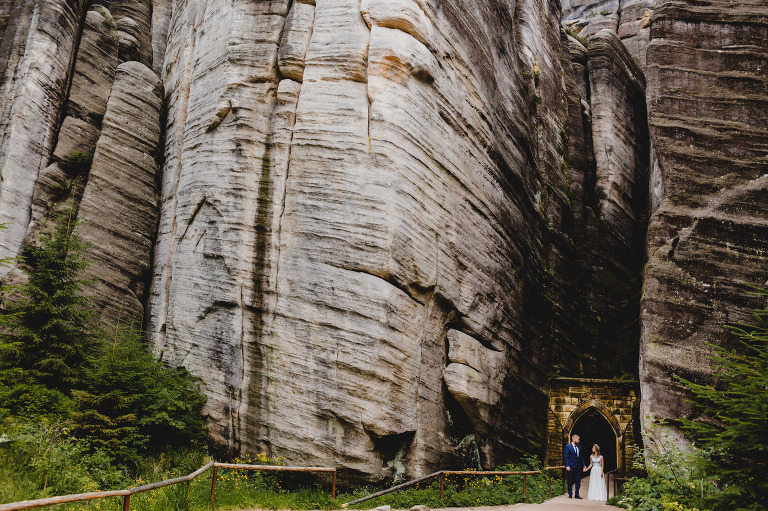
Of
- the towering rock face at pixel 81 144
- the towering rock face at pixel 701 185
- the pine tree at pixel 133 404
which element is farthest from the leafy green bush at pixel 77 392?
the towering rock face at pixel 701 185

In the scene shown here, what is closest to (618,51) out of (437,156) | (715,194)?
(715,194)

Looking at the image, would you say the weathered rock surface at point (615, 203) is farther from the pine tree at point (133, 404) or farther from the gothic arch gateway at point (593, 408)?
the pine tree at point (133, 404)

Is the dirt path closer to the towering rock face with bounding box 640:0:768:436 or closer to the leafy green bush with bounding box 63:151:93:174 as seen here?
the towering rock face with bounding box 640:0:768:436

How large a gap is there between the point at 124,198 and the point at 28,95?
4.12 metres

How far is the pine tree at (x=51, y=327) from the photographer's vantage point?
11977mm

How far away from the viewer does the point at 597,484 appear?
1454cm

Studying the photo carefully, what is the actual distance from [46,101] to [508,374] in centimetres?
1577

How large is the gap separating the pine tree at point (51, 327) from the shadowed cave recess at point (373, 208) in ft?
8.51

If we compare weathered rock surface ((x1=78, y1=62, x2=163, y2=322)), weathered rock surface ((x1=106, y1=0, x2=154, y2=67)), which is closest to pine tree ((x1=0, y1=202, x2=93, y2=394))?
weathered rock surface ((x1=78, y1=62, x2=163, y2=322))

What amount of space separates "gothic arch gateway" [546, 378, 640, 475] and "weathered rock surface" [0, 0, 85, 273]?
54.2ft

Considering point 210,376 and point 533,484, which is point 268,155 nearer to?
point 210,376

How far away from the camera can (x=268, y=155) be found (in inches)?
584

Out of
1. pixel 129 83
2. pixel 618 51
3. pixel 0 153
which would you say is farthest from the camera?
pixel 618 51

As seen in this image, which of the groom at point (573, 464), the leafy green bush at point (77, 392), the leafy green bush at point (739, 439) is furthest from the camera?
the groom at point (573, 464)
